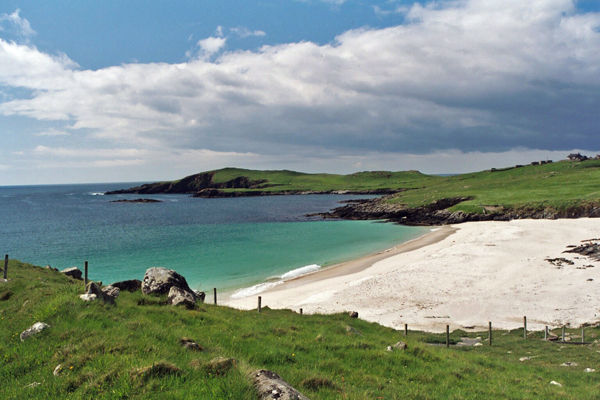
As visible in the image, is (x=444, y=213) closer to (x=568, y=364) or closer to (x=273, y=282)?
(x=273, y=282)

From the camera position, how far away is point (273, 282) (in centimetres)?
4869

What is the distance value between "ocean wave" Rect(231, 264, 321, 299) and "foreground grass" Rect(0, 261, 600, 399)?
25.1m

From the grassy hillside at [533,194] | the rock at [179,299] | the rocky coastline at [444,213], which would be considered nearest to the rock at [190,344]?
the rock at [179,299]

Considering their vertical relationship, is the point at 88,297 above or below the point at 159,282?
above

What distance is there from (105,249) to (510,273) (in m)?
72.9

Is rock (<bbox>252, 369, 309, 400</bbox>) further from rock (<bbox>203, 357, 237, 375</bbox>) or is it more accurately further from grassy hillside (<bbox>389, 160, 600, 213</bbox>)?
grassy hillside (<bbox>389, 160, 600, 213</bbox>)

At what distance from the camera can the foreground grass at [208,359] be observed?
27.9 feet

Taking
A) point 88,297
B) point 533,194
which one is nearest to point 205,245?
point 88,297

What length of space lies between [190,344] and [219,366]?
2.64 m

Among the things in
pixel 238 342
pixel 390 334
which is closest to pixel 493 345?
pixel 390 334

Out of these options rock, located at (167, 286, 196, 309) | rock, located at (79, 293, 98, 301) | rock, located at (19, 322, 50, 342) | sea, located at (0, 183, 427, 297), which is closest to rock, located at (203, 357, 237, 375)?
rock, located at (19, 322, 50, 342)

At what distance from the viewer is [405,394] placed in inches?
416

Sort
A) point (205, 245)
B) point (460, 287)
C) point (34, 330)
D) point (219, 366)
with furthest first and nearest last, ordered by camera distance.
Result: point (205, 245) → point (460, 287) → point (34, 330) → point (219, 366)

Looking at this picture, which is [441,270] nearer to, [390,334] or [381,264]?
[381,264]
